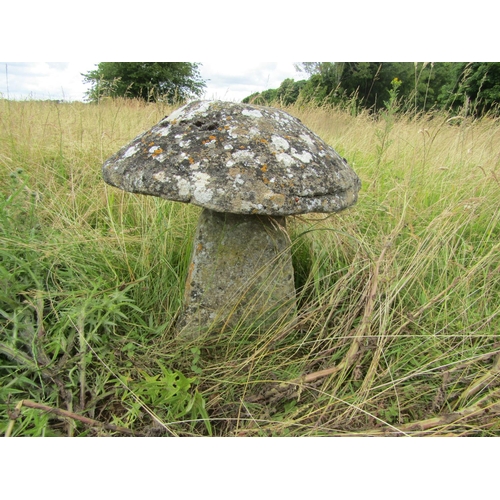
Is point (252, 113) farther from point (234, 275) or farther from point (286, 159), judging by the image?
point (234, 275)

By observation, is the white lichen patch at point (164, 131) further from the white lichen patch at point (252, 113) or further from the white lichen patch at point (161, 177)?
the white lichen patch at point (252, 113)

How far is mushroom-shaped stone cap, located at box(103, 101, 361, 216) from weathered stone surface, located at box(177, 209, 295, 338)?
1.39ft

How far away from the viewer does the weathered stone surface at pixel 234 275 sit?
2.09 meters

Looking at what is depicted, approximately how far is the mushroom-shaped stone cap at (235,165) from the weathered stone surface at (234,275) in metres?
0.42

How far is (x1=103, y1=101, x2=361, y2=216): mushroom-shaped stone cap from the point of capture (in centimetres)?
159

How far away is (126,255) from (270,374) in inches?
47.4

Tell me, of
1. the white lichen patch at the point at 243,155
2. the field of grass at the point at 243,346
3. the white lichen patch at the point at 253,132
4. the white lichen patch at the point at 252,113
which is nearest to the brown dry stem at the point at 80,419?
the field of grass at the point at 243,346

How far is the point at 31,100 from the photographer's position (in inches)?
186

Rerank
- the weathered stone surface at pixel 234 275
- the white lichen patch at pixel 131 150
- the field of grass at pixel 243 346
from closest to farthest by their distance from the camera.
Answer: the field of grass at pixel 243 346
the white lichen patch at pixel 131 150
the weathered stone surface at pixel 234 275

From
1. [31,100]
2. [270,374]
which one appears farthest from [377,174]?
[31,100]

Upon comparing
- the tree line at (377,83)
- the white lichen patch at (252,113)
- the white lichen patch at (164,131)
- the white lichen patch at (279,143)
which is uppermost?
the tree line at (377,83)

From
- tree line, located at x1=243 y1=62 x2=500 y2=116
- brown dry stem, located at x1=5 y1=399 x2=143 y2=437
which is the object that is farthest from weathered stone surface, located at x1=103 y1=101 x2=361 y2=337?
tree line, located at x1=243 y1=62 x2=500 y2=116

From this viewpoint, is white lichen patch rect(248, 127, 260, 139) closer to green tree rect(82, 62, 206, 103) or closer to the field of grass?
the field of grass

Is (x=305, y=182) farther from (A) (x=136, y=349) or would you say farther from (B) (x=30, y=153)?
A: (B) (x=30, y=153)
